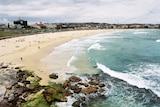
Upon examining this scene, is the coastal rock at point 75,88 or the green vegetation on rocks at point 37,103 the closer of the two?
the green vegetation on rocks at point 37,103

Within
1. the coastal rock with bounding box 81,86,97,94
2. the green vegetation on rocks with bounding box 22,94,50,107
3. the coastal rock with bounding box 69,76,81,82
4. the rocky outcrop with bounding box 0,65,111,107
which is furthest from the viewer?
the coastal rock with bounding box 69,76,81,82

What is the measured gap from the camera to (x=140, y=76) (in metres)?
28.3

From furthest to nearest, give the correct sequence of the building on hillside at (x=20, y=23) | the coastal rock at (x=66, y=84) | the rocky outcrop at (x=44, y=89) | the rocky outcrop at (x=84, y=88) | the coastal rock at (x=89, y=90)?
the building on hillside at (x=20, y=23), the coastal rock at (x=66, y=84), the coastal rock at (x=89, y=90), the rocky outcrop at (x=84, y=88), the rocky outcrop at (x=44, y=89)

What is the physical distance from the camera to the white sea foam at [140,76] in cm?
2455

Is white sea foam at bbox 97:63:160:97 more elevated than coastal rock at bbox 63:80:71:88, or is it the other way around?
white sea foam at bbox 97:63:160:97

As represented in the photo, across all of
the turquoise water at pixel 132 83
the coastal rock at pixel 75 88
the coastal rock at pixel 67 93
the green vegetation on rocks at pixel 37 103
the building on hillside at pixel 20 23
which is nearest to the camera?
the green vegetation on rocks at pixel 37 103

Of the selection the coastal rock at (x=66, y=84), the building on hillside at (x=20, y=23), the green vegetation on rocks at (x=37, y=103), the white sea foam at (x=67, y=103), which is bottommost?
the white sea foam at (x=67, y=103)

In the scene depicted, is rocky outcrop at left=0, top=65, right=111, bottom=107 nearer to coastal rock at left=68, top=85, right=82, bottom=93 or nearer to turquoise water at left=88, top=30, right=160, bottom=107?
coastal rock at left=68, top=85, right=82, bottom=93

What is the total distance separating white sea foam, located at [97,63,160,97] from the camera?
24.5 metres

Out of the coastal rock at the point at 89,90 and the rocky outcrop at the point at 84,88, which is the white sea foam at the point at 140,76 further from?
the coastal rock at the point at 89,90

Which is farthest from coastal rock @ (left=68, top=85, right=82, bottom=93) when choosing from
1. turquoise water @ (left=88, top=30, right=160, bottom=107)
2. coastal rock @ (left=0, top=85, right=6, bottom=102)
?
coastal rock @ (left=0, top=85, right=6, bottom=102)

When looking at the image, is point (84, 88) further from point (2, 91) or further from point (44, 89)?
point (2, 91)

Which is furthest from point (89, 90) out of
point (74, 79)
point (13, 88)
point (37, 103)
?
point (13, 88)

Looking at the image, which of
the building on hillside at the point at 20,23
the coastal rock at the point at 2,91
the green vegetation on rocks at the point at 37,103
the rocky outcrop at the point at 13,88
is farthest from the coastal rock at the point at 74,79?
the building on hillside at the point at 20,23
